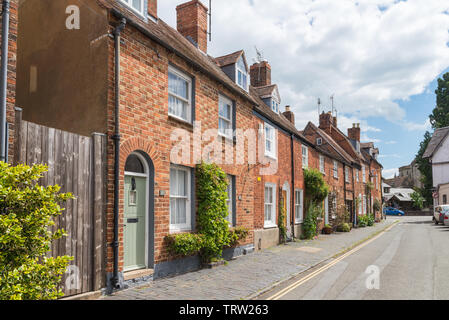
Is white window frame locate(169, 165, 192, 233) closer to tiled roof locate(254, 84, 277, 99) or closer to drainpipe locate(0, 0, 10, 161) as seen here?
drainpipe locate(0, 0, 10, 161)

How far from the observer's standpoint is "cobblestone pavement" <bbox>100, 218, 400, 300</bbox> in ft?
23.1

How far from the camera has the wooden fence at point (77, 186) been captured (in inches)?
238

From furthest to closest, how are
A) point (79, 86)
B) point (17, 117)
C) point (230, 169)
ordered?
1. point (230, 169)
2. point (79, 86)
3. point (17, 117)

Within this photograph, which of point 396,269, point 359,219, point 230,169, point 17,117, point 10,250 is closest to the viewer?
point 10,250

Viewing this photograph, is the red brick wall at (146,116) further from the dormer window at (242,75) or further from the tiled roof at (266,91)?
the tiled roof at (266,91)

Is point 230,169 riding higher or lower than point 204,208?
higher

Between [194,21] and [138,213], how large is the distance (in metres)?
9.66

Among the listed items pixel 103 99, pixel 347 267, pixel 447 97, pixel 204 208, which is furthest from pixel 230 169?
pixel 447 97

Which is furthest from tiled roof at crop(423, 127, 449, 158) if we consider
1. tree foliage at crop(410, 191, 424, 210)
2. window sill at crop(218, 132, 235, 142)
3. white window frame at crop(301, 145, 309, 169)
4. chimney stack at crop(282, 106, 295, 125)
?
window sill at crop(218, 132, 235, 142)

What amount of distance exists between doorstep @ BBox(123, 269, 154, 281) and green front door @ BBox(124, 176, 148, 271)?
18 cm

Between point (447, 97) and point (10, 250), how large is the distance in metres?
60.1

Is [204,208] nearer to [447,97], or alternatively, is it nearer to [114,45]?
[114,45]

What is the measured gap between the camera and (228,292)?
7.39 metres

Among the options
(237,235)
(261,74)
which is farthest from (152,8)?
(261,74)
